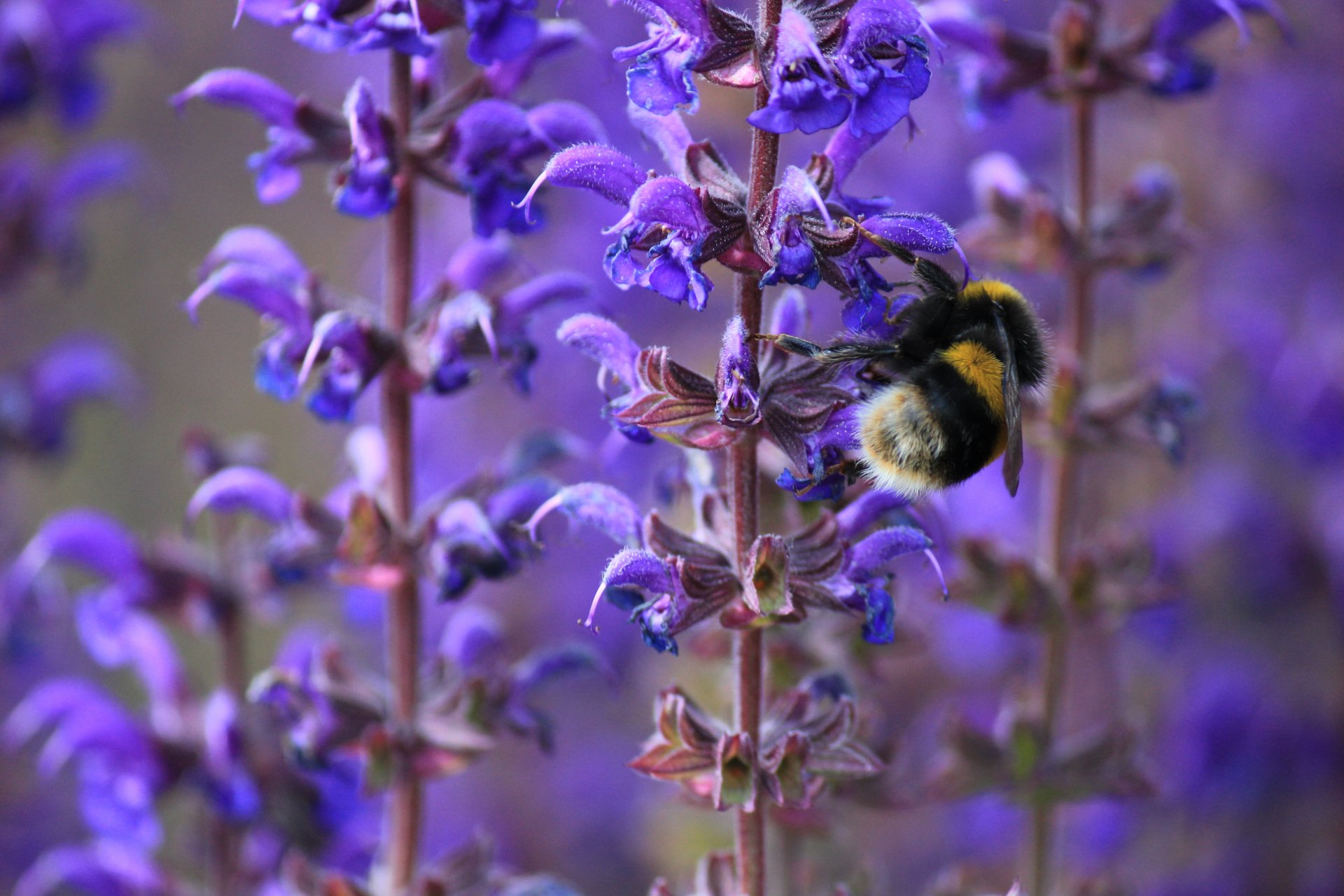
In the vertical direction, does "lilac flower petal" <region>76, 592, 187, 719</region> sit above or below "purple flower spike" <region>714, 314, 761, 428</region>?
below

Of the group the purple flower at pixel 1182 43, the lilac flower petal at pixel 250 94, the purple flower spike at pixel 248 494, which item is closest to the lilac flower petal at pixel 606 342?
the lilac flower petal at pixel 250 94

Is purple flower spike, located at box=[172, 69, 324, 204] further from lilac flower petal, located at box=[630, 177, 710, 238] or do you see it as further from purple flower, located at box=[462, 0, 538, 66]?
lilac flower petal, located at box=[630, 177, 710, 238]

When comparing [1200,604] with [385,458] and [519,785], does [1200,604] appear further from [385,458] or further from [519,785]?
[385,458]

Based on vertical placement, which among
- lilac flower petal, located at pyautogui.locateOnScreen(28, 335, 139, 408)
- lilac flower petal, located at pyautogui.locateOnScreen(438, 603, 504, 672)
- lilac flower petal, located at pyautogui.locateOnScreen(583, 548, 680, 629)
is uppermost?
lilac flower petal, located at pyautogui.locateOnScreen(583, 548, 680, 629)

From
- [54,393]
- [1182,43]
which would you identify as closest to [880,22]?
[1182,43]

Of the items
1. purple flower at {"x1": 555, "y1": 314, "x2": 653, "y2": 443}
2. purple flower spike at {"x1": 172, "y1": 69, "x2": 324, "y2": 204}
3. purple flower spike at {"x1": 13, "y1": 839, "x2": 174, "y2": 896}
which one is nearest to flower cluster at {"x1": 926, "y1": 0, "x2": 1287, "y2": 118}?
purple flower at {"x1": 555, "y1": 314, "x2": 653, "y2": 443}

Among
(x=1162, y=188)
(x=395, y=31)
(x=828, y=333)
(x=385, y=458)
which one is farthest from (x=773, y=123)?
(x=828, y=333)

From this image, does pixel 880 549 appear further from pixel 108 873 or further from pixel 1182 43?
pixel 108 873
